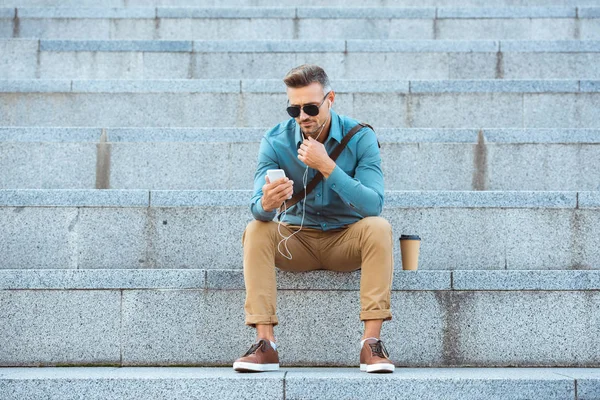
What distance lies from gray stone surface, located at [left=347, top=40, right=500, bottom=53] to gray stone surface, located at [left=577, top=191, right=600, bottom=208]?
305 cm

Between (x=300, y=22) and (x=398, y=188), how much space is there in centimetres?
361

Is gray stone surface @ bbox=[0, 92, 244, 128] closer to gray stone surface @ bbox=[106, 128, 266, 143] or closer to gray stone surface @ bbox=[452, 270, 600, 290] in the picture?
gray stone surface @ bbox=[106, 128, 266, 143]

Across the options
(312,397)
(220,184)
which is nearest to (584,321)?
(312,397)

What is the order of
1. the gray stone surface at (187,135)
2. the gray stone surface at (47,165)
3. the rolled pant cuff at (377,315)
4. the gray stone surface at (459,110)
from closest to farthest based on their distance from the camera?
the rolled pant cuff at (377,315), the gray stone surface at (47,165), the gray stone surface at (187,135), the gray stone surface at (459,110)

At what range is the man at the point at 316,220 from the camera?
4.16 meters

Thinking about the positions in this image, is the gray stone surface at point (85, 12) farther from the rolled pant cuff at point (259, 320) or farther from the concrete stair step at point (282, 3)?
the rolled pant cuff at point (259, 320)

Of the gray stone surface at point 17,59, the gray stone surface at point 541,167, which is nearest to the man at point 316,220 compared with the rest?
the gray stone surface at point 541,167

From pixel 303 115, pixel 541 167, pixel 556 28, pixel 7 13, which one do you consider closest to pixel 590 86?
pixel 541 167

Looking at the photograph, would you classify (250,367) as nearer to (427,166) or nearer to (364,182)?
(364,182)

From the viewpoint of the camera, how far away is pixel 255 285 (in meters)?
4.22

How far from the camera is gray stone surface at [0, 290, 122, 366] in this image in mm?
4508

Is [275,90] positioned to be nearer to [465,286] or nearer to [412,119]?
[412,119]

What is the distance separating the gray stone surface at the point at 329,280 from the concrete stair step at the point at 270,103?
8.68ft

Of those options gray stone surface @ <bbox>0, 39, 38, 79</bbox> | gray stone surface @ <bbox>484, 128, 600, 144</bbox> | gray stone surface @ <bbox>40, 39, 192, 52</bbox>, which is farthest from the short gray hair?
gray stone surface @ <bbox>0, 39, 38, 79</bbox>
